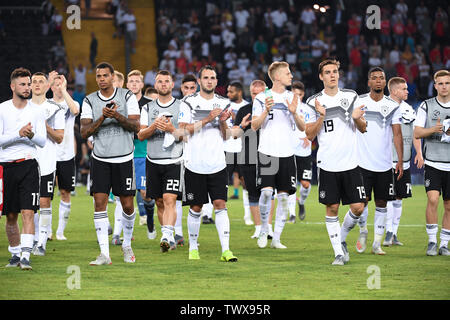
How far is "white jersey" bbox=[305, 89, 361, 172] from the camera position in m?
10.7

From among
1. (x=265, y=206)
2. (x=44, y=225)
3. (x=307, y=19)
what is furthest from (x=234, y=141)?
(x=307, y=19)

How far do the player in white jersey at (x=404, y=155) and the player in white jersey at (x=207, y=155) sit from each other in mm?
2849

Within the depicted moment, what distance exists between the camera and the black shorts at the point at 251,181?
1414cm

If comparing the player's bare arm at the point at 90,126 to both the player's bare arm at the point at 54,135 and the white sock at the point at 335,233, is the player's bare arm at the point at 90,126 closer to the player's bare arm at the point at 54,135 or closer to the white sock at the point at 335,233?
the player's bare arm at the point at 54,135

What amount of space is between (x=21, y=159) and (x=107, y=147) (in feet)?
3.70

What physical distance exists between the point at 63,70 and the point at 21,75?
857 inches

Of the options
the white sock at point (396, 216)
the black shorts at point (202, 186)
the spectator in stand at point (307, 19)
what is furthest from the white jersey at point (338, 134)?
the spectator in stand at point (307, 19)

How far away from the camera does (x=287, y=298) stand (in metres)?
8.29

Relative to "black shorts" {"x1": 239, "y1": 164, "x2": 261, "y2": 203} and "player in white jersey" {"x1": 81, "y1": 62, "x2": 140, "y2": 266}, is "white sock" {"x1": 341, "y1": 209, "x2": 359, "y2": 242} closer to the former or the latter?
"black shorts" {"x1": 239, "y1": 164, "x2": 261, "y2": 203}

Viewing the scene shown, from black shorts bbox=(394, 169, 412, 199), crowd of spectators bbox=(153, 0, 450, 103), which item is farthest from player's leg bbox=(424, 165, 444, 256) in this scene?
crowd of spectators bbox=(153, 0, 450, 103)

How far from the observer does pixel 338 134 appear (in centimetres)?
1070

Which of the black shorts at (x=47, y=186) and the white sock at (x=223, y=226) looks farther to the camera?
the black shorts at (x=47, y=186)

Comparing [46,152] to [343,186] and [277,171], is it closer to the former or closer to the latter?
[277,171]
